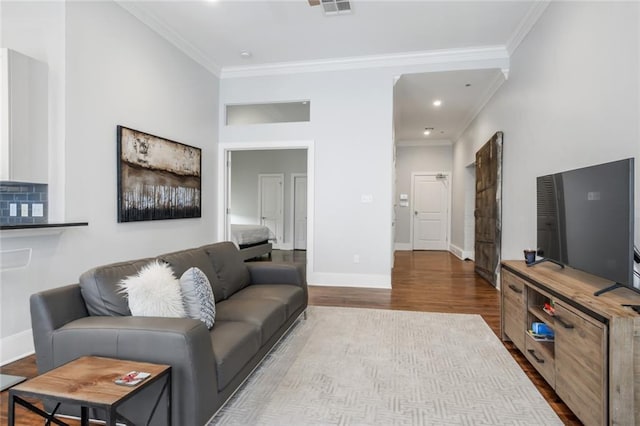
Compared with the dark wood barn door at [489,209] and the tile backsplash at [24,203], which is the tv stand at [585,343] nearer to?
the dark wood barn door at [489,209]

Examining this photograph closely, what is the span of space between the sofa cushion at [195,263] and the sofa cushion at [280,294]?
19cm

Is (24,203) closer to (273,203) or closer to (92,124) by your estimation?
(92,124)

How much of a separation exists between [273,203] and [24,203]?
21.3 ft

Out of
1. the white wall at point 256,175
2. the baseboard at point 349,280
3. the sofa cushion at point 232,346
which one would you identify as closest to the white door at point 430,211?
the white wall at point 256,175

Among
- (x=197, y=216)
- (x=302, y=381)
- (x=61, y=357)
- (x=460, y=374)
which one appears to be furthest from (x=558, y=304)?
(x=197, y=216)

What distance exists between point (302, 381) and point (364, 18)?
3648mm

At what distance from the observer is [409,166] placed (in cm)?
948

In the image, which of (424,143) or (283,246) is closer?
(283,246)

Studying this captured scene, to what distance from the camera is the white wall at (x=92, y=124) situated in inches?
106

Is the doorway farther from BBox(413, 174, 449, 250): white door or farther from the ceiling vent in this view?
the ceiling vent

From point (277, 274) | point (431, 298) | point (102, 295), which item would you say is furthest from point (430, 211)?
point (102, 295)

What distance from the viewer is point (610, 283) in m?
2.03

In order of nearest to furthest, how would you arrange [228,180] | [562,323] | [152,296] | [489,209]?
[152,296]
[562,323]
[489,209]
[228,180]

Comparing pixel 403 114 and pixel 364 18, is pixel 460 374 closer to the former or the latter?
pixel 364 18
